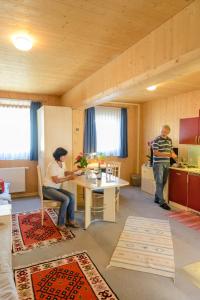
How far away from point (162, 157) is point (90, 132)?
212 cm

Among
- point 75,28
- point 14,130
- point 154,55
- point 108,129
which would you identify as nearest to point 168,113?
point 108,129

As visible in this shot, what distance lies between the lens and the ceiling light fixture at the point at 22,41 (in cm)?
227

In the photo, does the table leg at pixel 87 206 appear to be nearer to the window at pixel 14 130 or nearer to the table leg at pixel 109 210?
the table leg at pixel 109 210

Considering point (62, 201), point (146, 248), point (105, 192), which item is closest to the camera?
point (146, 248)

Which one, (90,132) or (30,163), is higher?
(90,132)

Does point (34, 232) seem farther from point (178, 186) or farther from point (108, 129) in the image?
point (108, 129)

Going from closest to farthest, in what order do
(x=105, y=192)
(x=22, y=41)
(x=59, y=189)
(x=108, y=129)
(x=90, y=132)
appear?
(x=22, y=41) → (x=59, y=189) → (x=105, y=192) → (x=90, y=132) → (x=108, y=129)

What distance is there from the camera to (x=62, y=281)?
2172 millimetres

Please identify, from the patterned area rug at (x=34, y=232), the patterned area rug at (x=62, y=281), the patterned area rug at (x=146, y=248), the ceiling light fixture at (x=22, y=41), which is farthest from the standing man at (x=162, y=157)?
the ceiling light fixture at (x=22, y=41)

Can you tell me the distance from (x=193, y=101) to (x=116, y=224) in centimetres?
317

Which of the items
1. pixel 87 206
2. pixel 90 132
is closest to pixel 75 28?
pixel 87 206

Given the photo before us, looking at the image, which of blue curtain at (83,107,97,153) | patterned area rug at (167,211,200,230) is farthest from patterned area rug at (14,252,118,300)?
blue curtain at (83,107,97,153)


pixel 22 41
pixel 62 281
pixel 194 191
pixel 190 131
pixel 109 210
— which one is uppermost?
pixel 22 41

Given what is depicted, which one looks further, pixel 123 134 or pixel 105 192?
pixel 123 134
